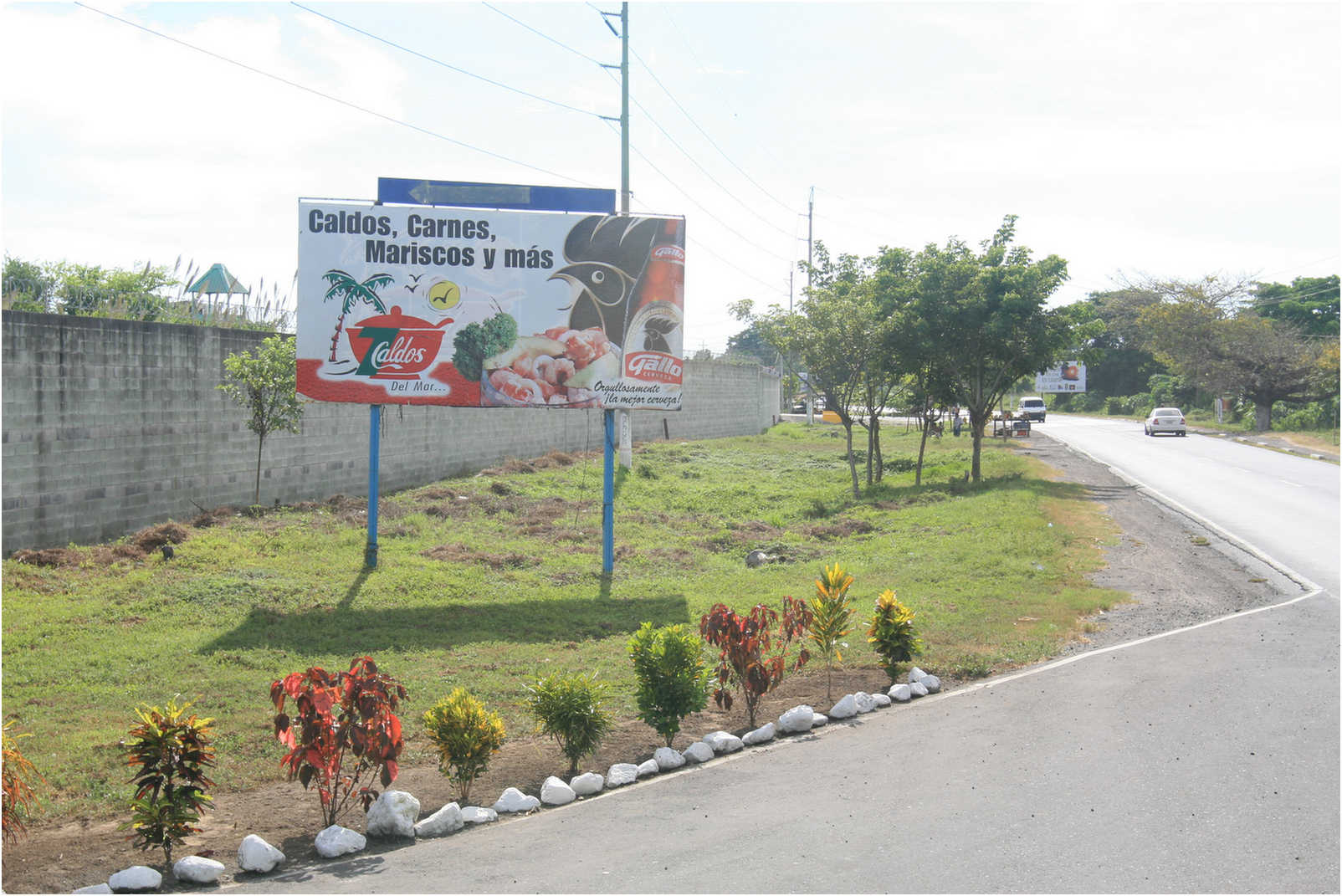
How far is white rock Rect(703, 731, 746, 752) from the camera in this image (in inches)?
285

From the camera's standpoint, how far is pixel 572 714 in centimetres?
660

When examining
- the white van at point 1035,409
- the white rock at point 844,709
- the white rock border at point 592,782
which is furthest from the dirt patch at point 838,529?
the white van at point 1035,409

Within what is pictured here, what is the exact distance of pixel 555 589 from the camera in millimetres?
12898

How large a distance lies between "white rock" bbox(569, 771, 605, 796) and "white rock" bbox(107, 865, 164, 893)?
241 cm

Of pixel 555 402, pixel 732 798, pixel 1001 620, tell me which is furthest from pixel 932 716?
pixel 555 402

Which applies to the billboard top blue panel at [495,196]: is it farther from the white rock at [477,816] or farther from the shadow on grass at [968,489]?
the shadow on grass at [968,489]

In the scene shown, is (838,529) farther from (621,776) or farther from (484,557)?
(621,776)

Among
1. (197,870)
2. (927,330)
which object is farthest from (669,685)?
(927,330)

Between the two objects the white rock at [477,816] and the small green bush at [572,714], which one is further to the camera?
the small green bush at [572,714]

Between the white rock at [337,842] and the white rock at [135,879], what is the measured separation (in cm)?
79

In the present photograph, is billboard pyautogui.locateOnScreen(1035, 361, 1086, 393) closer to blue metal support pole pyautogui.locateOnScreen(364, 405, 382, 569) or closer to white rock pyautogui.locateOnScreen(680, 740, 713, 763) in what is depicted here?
blue metal support pole pyautogui.locateOnScreen(364, 405, 382, 569)

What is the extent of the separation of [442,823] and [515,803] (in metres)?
0.51

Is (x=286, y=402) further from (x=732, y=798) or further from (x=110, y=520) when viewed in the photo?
(x=732, y=798)

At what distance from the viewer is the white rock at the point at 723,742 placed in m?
7.25
